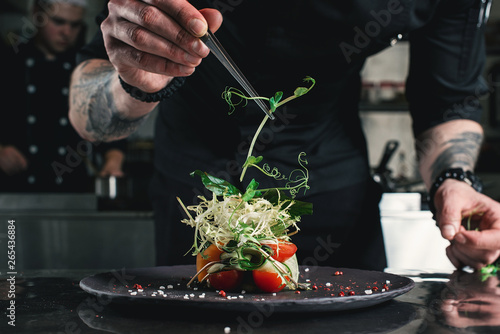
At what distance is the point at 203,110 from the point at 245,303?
0.75 metres

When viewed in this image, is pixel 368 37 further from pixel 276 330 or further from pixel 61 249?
pixel 61 249

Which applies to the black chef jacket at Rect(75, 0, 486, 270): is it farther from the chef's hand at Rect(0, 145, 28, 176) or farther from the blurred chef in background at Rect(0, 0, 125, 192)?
the chef's hand at Rect(0, 145, 28, 176)

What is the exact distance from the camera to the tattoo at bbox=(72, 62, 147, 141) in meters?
1.30

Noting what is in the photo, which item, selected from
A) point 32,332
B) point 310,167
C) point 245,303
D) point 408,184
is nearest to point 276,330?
point 245,303

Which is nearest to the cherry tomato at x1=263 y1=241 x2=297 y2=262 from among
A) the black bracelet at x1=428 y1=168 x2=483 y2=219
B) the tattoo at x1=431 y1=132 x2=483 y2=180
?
the black bracelet at x1=428 y1=168 x2=483 y2=219

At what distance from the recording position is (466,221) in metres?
1.29

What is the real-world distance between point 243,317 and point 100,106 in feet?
2.56

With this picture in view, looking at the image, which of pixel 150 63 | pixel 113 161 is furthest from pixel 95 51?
pixel 113 161

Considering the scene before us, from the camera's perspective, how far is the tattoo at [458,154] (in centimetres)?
144

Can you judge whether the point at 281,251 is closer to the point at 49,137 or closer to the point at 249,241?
the point at 249,241

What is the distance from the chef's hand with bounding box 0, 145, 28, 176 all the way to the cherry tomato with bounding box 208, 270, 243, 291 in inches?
122

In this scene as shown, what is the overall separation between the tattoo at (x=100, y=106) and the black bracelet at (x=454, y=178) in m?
0.73

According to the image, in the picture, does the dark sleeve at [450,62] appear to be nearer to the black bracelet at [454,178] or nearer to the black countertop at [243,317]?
the black bracelet at [454,178]

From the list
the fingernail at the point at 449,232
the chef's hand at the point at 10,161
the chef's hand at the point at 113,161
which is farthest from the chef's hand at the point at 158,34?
the chef's hand at the point at 10,161
